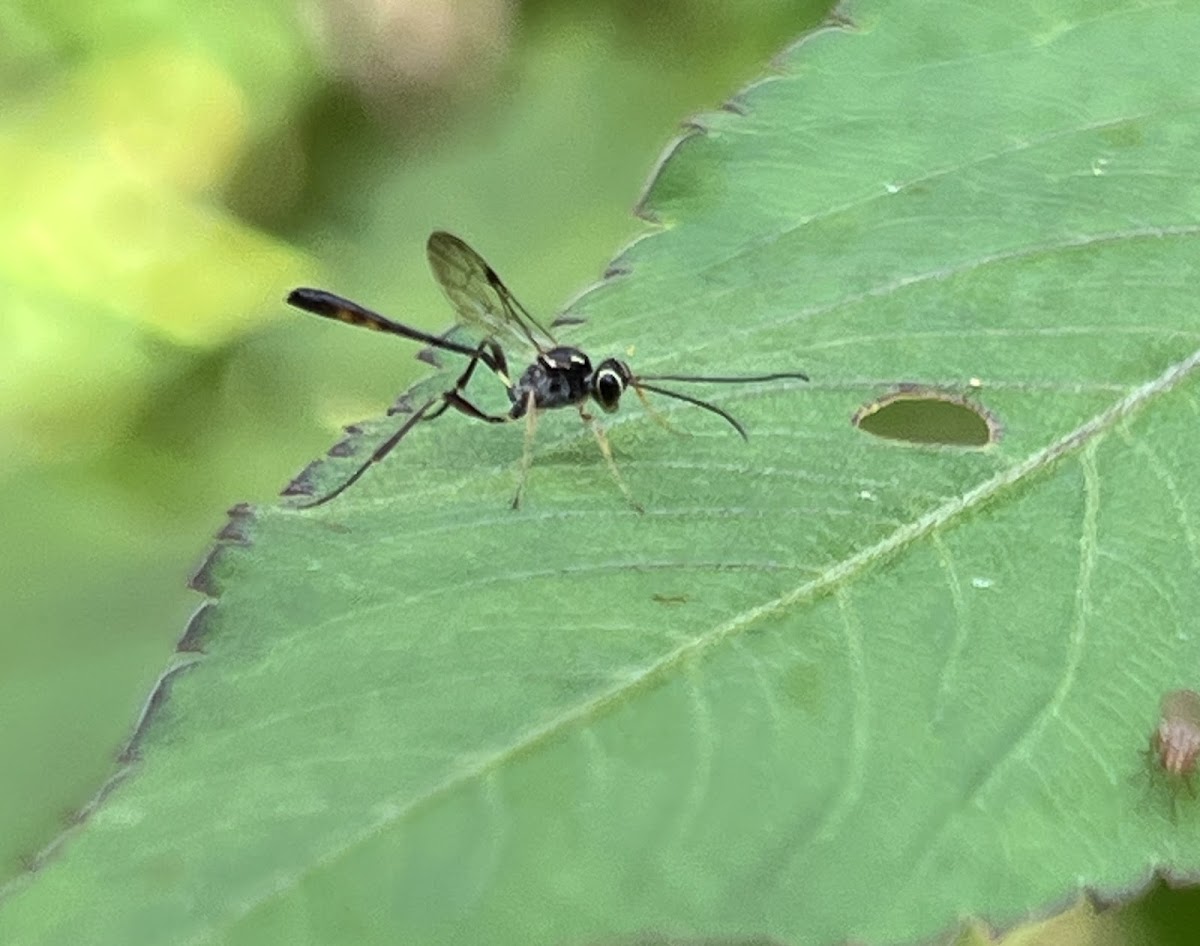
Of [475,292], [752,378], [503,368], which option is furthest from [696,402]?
[475,292]

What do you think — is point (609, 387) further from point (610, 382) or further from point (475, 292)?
point (475, 292)

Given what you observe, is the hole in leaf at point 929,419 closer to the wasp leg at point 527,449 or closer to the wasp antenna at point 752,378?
the wasp antenna at point 752,378

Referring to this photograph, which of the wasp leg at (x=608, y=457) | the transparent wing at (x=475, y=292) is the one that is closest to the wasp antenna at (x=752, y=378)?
the wasp leg at (x=608, y=457)

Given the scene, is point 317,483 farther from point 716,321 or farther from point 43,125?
point 43,125

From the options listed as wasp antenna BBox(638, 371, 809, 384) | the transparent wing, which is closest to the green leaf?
wasp antenna BBox(638, 371, 809, 384)

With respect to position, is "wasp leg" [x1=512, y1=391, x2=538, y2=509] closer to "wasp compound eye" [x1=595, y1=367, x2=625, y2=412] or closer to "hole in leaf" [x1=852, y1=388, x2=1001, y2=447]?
"wasp compound eye" [x1=595, y1=367, x2=625, y2=412]
